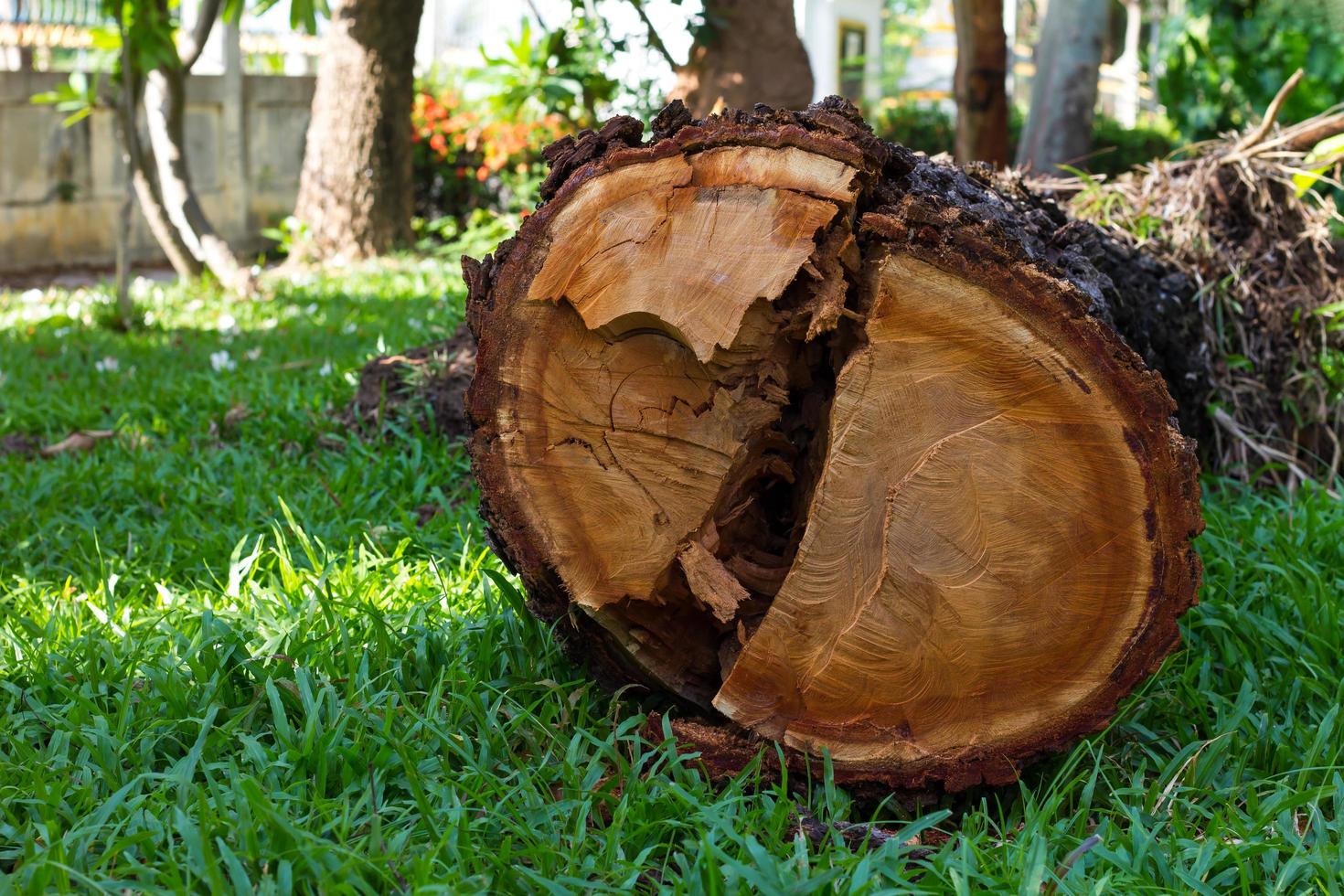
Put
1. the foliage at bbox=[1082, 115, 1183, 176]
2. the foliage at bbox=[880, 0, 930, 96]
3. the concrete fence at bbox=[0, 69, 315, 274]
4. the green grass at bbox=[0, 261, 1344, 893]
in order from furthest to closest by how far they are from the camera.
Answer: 1. the foliage at bbox=[880, 0, 930, 96]
2. the foliage at bbox=[1082, 115, 1183, 176]
3. the concrete fence at bbox=[0, 69, 315, 274]
4. the green grass at bbox=[0, 261, 1344, 893]

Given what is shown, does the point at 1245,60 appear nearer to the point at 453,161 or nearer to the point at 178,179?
the point at 178,179

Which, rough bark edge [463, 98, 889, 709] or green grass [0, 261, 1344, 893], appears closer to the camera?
green grass [0, 261, 1344, 893]

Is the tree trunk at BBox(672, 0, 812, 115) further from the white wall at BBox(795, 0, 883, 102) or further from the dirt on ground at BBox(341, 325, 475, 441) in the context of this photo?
the white wall at BBox(795, 0, 883, 102)

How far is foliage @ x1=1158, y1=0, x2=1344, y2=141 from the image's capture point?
692 centimetres

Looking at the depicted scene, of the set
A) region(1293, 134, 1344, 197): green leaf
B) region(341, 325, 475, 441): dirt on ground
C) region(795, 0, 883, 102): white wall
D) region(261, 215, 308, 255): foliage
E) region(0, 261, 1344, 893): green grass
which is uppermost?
region(795, 0, 883, 102): white wall

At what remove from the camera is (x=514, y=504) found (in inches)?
86.4

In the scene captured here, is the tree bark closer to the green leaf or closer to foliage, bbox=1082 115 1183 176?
the green leaf

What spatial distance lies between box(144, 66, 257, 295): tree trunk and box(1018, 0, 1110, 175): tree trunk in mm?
4663

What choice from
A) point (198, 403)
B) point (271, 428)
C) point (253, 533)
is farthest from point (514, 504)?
point (198, 403)

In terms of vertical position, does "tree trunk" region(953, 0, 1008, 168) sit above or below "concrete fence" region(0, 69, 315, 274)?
above

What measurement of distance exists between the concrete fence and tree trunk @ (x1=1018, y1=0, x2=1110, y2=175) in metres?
6.77

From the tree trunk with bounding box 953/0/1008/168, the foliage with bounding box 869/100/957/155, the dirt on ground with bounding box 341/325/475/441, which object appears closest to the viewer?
the dirt on ground with bounding box 341/325/475/441

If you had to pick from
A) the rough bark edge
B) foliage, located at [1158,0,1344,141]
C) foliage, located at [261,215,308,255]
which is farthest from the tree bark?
foliage, located at [1158,0,1344,141]

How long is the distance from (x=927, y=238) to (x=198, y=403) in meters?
3.28
